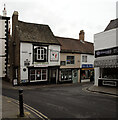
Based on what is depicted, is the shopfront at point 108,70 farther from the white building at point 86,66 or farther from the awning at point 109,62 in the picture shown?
the white building at point 86,66

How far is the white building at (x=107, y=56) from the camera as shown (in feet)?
53.5

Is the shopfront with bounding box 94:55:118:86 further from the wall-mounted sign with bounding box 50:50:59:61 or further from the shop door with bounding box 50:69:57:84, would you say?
the shop door with bounding box 50:69:57:84

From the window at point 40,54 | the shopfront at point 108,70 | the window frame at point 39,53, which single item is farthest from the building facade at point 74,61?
the shopfront at point 108,70

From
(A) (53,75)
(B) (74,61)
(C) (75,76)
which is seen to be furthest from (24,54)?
(C) (75,76)

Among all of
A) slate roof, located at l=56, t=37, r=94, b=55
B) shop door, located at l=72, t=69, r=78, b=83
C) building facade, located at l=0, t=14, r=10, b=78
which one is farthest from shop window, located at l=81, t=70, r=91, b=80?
building facade, located at l=0, t=14, r=10, b=78

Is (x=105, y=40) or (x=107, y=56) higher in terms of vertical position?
(x=105, y=40)

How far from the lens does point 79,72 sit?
90.1 feet

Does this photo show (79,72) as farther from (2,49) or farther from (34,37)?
(2,49)

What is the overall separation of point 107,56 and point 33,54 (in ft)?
36.7

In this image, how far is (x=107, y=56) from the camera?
17531mm

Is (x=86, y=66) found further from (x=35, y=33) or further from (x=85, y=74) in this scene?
(x=35, y=33)

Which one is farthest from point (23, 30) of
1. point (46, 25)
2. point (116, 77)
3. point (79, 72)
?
point (116, 77)

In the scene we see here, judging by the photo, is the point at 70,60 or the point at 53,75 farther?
the point at 70,60

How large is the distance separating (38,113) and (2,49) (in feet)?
13.4
